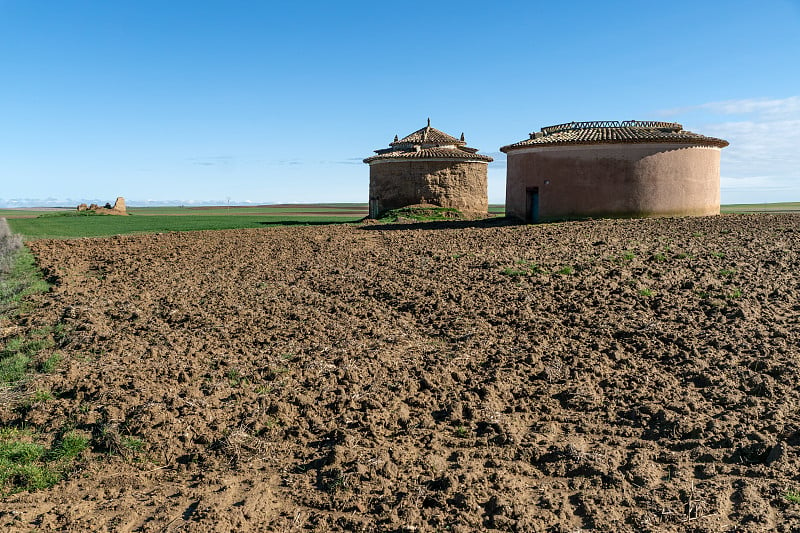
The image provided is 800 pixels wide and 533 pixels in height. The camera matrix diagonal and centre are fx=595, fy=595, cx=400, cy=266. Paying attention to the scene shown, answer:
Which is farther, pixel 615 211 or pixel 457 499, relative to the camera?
pixel 615 211

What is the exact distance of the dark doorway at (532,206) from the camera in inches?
925

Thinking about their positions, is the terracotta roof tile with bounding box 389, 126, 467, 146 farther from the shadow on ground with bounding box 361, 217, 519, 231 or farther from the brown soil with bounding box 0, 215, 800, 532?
the brown soil with bounding box 0, 215, 800, 532

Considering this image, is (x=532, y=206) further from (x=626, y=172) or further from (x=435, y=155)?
(x=435, y=155)

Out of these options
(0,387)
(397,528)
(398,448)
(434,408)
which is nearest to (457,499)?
(397,528)

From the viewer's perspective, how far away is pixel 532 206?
23.8 m

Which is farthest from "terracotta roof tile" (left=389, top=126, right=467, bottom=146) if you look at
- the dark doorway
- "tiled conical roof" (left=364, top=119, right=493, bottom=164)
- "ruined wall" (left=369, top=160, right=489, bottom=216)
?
the dark doorway

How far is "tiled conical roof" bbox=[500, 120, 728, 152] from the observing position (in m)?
21.2

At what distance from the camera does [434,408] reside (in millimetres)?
7293

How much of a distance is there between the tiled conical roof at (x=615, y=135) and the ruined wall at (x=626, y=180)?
0.85 feet

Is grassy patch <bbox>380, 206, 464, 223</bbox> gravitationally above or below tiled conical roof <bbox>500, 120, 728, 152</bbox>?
below

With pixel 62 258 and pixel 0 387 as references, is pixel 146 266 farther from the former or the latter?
pixel 0 387

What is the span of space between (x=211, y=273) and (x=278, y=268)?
5.54 feet

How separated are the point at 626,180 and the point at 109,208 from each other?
45.1 metres

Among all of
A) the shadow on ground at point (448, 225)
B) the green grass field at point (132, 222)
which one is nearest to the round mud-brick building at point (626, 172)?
the shadow on ground at point (448, 225)
